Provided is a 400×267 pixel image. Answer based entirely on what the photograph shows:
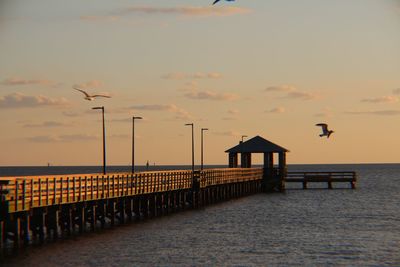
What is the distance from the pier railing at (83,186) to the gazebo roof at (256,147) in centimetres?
2155

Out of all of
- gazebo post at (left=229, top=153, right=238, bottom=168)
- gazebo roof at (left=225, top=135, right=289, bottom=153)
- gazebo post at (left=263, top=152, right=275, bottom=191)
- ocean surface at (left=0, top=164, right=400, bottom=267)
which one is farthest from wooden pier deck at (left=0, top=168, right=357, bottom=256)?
gazebo post at (left=263, top=152, right=275, bottom=191)

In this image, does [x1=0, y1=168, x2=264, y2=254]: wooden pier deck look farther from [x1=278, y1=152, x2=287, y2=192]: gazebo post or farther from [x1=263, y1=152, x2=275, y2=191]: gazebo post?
[x1=263, y1=152, x2=275, y2=191]: gazebo post

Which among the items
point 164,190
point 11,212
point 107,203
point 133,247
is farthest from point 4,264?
point 164,190

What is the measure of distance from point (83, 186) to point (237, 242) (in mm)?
8028

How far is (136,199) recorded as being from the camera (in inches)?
2185

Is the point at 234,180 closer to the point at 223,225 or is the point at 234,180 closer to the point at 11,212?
the point at 223,225

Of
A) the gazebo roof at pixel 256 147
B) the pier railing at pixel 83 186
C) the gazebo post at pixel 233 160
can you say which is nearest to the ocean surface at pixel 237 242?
the pier railing at pixel 83 186

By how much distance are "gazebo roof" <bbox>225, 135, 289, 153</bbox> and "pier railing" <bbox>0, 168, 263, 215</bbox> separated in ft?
70.7

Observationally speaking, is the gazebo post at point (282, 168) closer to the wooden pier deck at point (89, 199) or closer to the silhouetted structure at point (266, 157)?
the silhouetted structure at point (266, 157)

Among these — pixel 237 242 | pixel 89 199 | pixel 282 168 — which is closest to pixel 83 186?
pixel 89 199

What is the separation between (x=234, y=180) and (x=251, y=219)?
24.2 metres

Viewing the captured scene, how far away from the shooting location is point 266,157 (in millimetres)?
95812

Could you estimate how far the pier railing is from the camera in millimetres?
36656

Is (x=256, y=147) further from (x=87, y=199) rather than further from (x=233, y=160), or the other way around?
(x=87, y=199)
